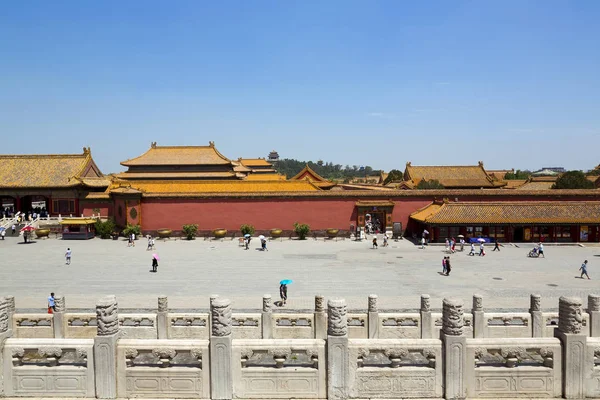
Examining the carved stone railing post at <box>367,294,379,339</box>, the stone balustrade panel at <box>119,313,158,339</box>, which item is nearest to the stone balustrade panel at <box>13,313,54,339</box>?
the stone balustrade panel at <box>119,313,158,339</box>

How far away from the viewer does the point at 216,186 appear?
39.6 m

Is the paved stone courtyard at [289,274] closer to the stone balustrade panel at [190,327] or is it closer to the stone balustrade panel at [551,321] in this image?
the stone balustrade panel at [551,321]

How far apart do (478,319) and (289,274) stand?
11560 millimetres

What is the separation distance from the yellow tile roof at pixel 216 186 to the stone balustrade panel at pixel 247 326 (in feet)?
82.3

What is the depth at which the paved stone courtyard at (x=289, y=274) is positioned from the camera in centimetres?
1795

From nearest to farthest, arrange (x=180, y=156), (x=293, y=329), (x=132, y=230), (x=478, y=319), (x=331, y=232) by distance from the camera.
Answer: (x=478, y=319), (x=293, y=329), (x=132, y=230), (x=331, y=232), (x=180, y=156)

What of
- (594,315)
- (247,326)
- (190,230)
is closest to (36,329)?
(247,326)

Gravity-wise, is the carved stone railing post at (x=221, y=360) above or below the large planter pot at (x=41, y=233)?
above

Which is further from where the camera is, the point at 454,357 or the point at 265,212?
the point at 265,212

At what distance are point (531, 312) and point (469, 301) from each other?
15.8ft

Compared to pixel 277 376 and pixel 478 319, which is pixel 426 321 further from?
pixel 277 376

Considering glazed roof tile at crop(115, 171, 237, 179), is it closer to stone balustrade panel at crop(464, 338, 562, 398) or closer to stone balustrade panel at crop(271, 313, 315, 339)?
stone balustrade panel at crop(271, 313, 315, 339)

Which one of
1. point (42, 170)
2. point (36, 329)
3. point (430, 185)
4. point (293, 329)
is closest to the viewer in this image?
point (293, 329)

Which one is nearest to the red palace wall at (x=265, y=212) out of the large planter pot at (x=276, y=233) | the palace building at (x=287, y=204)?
the palace building at (x=287, y=204)
